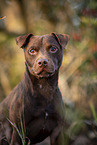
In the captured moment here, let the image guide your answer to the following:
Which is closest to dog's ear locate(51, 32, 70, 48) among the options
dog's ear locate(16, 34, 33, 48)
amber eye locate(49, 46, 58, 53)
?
amber eye locate(49, 46, 58, 53)

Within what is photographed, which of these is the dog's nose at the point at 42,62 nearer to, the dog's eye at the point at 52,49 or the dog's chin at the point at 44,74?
the dog's chin at the point at 44,74

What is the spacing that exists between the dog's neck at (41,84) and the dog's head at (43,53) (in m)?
0.12

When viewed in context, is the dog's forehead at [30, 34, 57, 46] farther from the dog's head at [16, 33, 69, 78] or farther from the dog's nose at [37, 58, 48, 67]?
the dog's nose at [37, 58, 48, 67]

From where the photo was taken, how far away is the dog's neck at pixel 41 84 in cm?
264

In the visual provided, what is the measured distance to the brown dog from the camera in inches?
99.4

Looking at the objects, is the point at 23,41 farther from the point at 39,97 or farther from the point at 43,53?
the point at 39,97

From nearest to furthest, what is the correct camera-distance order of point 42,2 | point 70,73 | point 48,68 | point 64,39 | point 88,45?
1. point 48,68
2. point 64,39
3. point 88,45
4. point 70,73
5. point 42,2

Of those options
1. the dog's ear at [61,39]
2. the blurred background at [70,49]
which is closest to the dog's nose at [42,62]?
the dog's ear at [61,39]

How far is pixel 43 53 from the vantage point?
8.20 ft

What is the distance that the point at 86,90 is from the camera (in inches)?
A: 223

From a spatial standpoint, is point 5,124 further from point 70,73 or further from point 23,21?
point 23,21

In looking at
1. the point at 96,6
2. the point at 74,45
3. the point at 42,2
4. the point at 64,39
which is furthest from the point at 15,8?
the point at 64,39

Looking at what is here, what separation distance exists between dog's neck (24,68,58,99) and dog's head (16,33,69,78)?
12 centimetres

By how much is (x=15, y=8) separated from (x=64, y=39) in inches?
276
